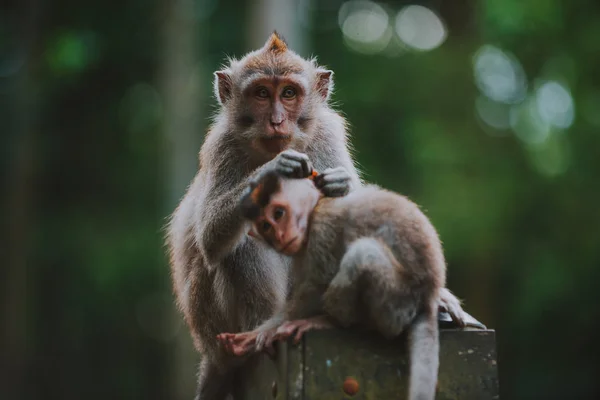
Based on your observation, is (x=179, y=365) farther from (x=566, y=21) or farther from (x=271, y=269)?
(x=271, y=269)

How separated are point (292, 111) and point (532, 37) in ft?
40.8

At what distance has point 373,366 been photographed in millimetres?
4039

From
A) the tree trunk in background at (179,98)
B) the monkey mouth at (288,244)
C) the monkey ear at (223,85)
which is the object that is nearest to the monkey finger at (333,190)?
the monkey mouth at (288,244)

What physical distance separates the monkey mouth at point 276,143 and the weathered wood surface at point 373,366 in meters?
1.47

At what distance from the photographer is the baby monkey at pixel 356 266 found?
394 centimetres

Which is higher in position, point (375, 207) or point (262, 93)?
point (262, 93)

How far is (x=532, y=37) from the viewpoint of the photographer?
16.7 m

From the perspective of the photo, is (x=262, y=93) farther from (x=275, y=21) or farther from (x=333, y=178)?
(x=275, y=21)

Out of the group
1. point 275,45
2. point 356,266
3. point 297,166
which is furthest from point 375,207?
point 275,45

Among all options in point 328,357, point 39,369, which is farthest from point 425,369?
point 39,369

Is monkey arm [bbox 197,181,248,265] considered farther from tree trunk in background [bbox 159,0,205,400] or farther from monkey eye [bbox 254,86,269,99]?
tree trunk in background [bbox 159,0,205,400]

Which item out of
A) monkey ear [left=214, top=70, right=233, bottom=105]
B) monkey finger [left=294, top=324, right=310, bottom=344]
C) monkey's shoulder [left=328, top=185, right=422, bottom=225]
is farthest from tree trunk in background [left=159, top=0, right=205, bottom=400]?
monkey finger [left=294, top=324, right=310, bottom=344]

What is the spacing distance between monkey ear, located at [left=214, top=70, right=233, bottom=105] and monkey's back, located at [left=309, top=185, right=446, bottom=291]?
73.1 inches

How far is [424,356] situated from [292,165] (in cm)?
122
